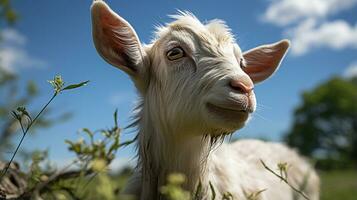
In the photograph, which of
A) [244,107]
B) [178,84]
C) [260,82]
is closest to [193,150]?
[178,84]

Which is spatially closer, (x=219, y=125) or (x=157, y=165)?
(x=219, y=125)

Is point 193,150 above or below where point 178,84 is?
below

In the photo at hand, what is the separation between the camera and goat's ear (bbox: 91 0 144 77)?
3.62m

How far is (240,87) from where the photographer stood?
292 centimetres

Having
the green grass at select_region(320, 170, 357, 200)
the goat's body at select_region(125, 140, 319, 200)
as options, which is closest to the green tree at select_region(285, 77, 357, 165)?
the green grass at select_region(320, 170, 357, 200)

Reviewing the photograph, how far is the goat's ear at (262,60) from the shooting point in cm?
479

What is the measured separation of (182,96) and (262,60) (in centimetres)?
169

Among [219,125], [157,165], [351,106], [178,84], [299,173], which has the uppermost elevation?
[178,84]

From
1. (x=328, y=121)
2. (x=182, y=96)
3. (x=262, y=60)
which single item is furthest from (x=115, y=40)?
(x=328, y=121)

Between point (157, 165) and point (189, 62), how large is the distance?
85cm

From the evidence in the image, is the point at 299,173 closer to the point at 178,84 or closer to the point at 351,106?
the point at 178,84

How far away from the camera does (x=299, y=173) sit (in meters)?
6.12

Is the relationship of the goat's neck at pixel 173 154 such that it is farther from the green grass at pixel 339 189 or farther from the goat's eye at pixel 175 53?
the green grass at pixel 339 189

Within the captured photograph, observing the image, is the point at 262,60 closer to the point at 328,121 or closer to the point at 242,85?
the point at 242,85
